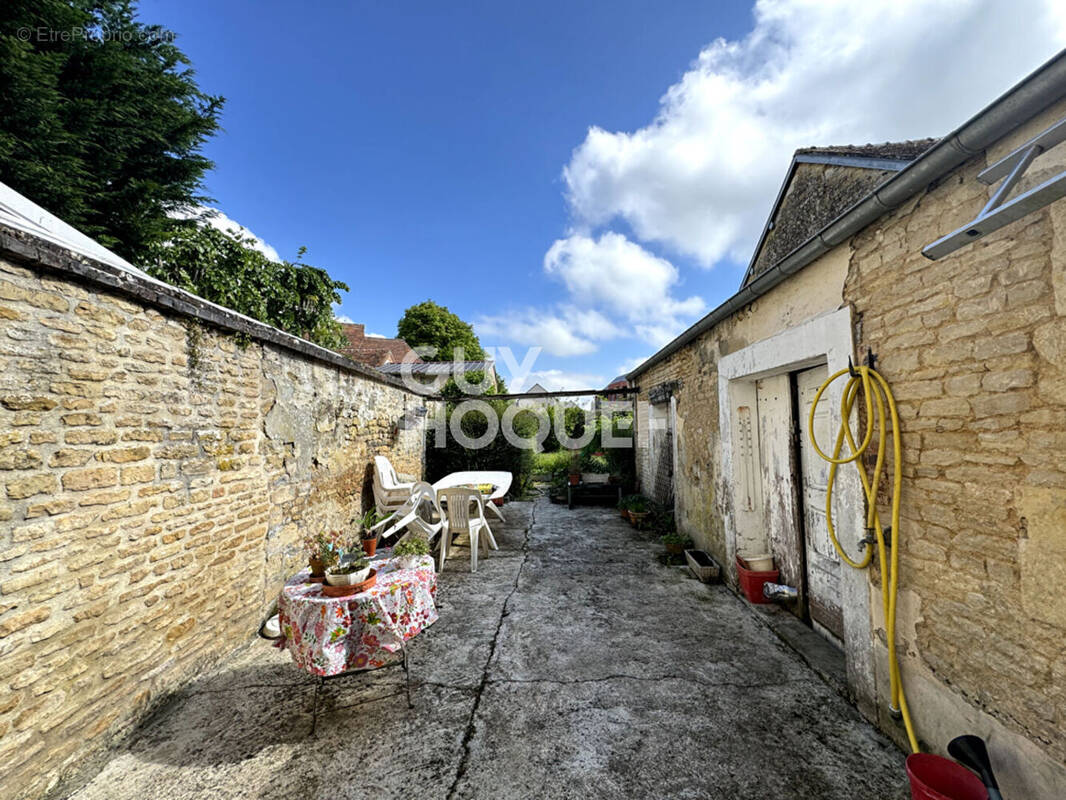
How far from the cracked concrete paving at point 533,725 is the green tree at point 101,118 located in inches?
293

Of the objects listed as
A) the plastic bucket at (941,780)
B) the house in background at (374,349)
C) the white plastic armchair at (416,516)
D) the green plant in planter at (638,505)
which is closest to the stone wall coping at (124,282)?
the white plastic armchair at (416,516)

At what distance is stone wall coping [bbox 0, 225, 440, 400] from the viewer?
173 centimetres

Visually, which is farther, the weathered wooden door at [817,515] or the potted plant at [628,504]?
the potted plant at [628,504]

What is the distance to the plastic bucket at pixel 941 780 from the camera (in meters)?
1.48

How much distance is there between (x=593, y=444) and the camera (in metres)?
9.41

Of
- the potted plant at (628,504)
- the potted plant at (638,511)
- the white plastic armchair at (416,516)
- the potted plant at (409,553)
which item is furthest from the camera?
the potted plant at (628,504)

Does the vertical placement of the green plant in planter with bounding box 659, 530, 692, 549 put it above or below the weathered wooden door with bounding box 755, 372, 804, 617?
below

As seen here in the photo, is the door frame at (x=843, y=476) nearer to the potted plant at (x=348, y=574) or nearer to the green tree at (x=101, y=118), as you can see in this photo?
the potted plant at (x=348, y=574)

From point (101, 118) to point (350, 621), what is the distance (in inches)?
365

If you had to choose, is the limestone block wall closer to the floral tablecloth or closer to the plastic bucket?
the plastic bucket

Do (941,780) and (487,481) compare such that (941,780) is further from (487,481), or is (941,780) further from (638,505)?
(487,481)

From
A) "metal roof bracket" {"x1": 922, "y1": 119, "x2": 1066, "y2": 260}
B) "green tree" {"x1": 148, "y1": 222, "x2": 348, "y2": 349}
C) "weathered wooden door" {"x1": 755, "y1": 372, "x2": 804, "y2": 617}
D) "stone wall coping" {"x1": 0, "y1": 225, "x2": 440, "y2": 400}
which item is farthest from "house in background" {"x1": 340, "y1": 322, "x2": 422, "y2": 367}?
"metal roof bracket" {"x1": 922, "y1": 119, "x2": 1066, "y2": 260}

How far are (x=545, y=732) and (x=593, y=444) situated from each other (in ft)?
24.4

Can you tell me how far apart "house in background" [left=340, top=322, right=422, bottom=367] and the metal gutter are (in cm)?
1779
